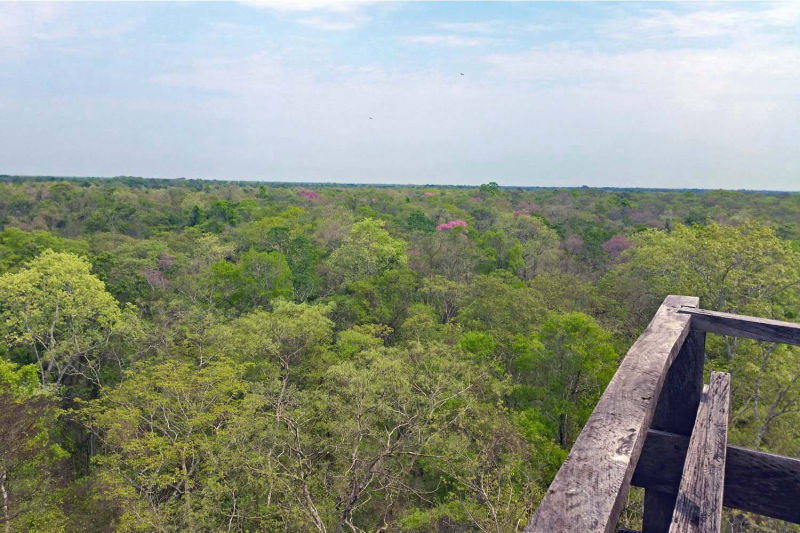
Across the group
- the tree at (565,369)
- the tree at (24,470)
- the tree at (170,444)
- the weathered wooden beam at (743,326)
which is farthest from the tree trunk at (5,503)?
the weathered wooden beam at (743,326)

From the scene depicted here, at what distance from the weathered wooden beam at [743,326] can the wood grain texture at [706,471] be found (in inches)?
8.9

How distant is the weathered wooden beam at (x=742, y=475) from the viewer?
1.81m

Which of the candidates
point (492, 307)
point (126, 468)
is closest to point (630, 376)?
point (126, 468)

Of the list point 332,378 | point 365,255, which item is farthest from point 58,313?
point 365,255

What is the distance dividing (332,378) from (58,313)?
501 inches

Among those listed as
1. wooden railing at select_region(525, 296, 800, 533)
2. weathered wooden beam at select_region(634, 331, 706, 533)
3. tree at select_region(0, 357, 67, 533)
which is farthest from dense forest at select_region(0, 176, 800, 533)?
wooden railing at select_region(525, 296, 800, 533)

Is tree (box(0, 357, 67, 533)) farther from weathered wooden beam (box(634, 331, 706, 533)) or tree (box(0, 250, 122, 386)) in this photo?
weathered wooden beam (box(634, 331, 706, 533))

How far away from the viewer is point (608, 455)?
1071mm

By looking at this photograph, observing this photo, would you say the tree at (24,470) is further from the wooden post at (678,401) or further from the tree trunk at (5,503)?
the wooden post at (678,401)

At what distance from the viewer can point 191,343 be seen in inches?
693

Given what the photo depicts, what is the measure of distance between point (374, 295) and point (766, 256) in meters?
15.2

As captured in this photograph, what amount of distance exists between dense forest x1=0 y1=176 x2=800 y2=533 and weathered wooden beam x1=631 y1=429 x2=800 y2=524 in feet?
25.3

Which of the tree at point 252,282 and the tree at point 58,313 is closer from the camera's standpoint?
the tree at point 58,313

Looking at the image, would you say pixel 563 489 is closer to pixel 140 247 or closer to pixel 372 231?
pixel 372 231
